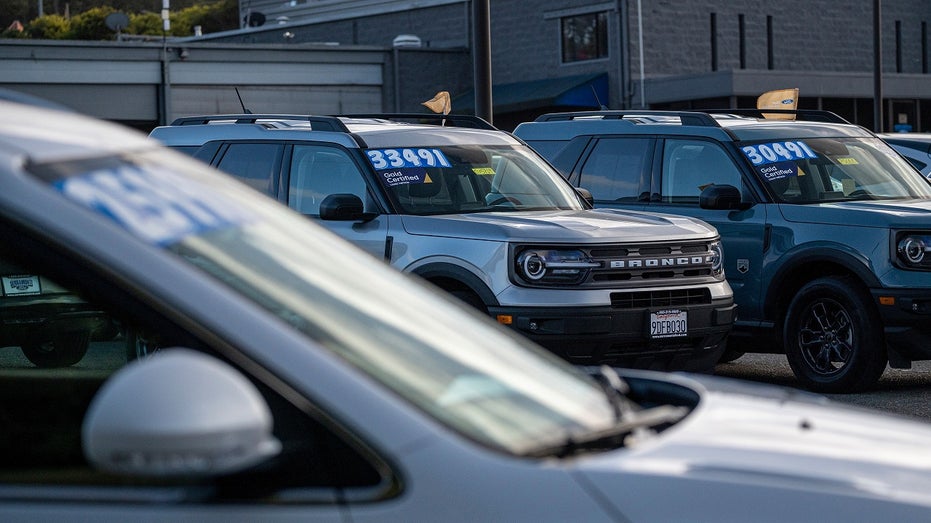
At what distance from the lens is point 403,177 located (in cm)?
969

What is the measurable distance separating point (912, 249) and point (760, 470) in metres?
7.72

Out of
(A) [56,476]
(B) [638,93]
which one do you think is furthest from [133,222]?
(B) [638,93]

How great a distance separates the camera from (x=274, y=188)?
10.1 meters

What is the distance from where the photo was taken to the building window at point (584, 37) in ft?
132

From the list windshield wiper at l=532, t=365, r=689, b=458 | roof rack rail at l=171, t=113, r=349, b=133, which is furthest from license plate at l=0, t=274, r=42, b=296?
roof rack rail at l=171, t=113, r=349, b=133

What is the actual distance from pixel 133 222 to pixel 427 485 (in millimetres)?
648

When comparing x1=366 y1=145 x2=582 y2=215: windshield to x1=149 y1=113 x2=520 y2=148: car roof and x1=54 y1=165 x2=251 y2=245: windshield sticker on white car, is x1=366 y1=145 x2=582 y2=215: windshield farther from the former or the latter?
x1=54 y1=165 x2=251 y2=245: windshield sticker on white car

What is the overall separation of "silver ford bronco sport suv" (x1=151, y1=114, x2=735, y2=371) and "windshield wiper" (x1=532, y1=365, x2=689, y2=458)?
567 centimetres

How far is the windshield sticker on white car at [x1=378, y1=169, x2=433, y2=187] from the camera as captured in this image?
31.6 ft

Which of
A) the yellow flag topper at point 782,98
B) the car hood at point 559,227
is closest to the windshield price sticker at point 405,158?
the car hood at point 559,227

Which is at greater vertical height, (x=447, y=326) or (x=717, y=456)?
(x=447, y=326)

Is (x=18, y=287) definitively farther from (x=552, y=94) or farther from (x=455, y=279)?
(x=552, y=94)

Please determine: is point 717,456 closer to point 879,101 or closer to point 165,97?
point 879,101

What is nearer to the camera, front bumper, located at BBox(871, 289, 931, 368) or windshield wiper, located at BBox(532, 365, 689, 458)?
windshield wiper, located at BBox(532, 365, 689, 458)
